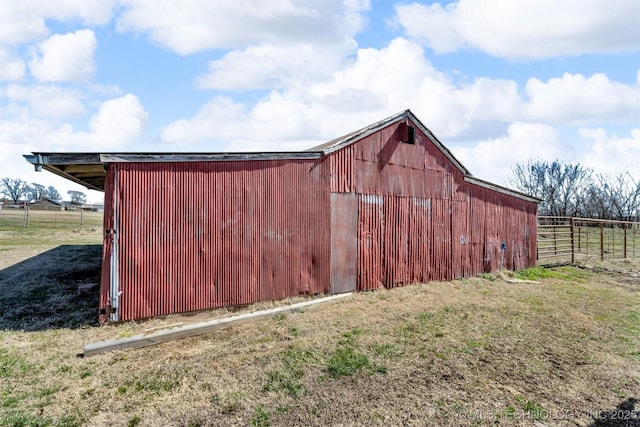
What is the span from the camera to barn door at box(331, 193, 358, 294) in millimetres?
9102

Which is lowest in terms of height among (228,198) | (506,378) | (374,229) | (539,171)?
(506,378)

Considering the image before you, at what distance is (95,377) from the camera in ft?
15.5

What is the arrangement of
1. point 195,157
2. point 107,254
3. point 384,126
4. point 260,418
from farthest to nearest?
point 384,126, point 195,157, point 107,254, point 260,418

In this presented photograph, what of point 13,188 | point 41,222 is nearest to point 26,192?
point 13,188

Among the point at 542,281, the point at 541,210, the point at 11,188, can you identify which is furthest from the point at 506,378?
the point at 11,188

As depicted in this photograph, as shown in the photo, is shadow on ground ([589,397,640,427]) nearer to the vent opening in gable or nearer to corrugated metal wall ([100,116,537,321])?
corrugated metal wall ([100,116,537,321])

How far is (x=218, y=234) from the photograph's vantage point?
757 cm

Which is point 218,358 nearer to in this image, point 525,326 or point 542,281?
point 525,326

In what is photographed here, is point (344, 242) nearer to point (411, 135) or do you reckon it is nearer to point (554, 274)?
point (411, 135)

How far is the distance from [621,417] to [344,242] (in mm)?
6133

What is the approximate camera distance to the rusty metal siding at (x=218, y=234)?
682 centimetres

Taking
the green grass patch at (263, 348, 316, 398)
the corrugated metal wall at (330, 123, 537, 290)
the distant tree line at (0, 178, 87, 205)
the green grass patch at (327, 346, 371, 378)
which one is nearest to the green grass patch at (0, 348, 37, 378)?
the green grass patch at (263, 348, 316, 398)

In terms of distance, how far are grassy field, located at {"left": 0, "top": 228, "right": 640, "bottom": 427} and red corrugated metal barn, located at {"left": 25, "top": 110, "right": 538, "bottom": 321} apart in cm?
70

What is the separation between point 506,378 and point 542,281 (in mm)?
8338
